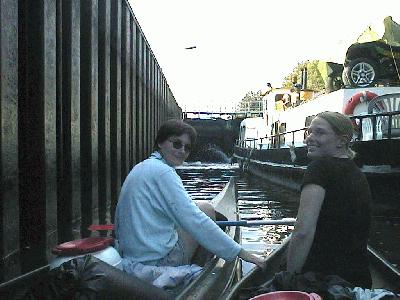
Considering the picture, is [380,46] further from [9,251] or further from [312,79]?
[312,79]

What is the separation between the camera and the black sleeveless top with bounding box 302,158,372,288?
8.75ft

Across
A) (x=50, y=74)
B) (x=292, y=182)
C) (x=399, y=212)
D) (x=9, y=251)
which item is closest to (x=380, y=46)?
(x=292, y=182)

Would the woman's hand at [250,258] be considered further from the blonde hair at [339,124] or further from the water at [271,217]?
the water at [271,217]

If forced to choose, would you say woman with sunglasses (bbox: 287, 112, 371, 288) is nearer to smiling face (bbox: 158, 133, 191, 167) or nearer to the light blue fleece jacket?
the light blue fleece jacket

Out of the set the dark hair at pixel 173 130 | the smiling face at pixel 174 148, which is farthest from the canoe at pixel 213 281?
the dark hair at pixel 173 130

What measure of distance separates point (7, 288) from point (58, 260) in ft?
2.63

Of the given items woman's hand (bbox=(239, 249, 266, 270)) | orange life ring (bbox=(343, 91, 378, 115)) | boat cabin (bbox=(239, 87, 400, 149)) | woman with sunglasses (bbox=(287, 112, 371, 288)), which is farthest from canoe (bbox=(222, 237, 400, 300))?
orange life ring (bbox=(343, 91, 378, 115))

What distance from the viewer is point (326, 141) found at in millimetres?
2783

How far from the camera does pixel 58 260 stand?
2.72 m

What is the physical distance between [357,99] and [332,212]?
9646 mm

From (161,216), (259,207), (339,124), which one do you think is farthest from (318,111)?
(161,216)

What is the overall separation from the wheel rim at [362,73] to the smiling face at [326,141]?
11421 mm

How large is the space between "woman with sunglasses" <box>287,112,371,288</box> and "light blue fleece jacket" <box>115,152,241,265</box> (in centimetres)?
46

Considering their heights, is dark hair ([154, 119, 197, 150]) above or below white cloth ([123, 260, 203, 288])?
above
